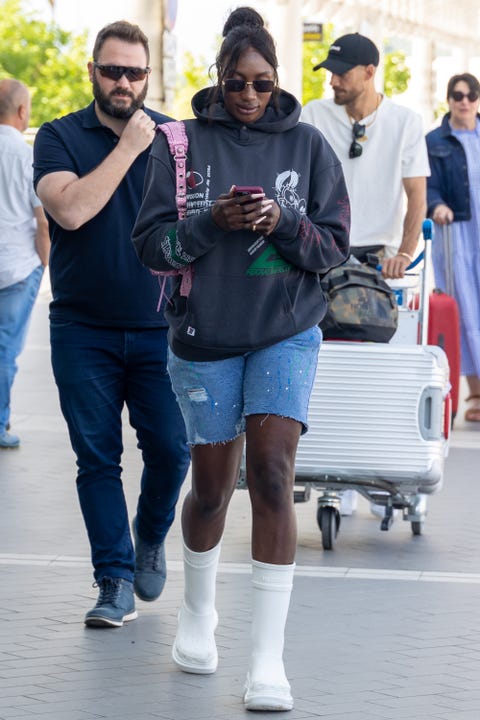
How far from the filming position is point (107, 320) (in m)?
5.74

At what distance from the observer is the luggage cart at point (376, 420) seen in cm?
686

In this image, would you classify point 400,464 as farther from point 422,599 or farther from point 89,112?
point 89,112

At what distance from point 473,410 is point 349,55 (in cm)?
431

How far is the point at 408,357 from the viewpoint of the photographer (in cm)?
690

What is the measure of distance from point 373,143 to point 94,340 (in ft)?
8.78

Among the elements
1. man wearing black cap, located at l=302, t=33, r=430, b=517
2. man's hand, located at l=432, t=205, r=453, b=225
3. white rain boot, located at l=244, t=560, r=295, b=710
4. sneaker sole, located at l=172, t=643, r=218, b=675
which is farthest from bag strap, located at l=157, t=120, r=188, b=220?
man's hand, located at l=432, t=205, r=453, b=225

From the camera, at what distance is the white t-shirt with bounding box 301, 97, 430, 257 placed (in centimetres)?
795

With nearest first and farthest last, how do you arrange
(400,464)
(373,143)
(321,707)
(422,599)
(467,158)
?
→ (321,707) < (422,599) < (400,464) < (373,143) < (467,158)

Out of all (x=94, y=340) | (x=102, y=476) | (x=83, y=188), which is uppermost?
(x=83, y=188)

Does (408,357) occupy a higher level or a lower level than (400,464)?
higher

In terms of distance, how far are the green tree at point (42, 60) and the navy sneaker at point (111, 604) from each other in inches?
3228

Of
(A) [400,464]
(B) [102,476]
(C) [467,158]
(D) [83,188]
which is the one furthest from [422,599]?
(C) [467,158]

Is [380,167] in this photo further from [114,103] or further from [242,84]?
[242,84]

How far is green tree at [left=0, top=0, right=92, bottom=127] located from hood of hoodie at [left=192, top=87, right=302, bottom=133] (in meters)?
82.6
